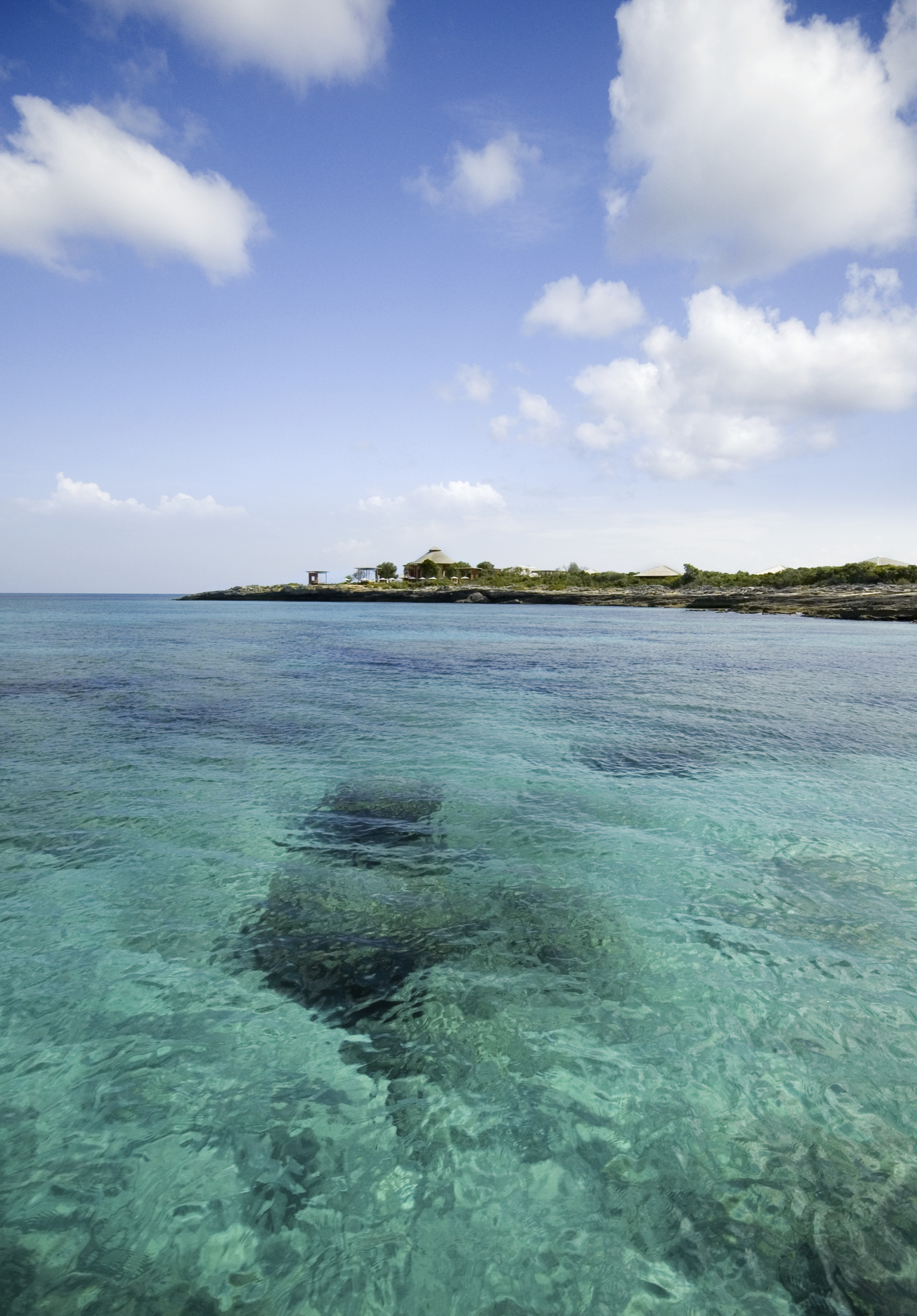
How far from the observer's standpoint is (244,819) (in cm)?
787

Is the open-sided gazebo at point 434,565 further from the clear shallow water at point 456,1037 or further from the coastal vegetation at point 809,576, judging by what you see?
the clear shallow water at point 456,1037

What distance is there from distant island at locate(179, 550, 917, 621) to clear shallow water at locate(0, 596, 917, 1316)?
180 feet

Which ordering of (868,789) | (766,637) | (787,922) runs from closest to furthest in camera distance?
(787,922)
(868,789)
(766,637)

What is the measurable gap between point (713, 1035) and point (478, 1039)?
165 centimetres

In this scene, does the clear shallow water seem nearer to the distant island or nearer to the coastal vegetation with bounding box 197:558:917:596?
the distant island

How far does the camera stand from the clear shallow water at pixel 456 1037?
279 cm

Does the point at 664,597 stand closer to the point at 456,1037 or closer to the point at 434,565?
the point at 434,565

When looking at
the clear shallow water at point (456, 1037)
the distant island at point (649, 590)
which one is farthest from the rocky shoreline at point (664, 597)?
the clear shallow water at point (456, 1037)

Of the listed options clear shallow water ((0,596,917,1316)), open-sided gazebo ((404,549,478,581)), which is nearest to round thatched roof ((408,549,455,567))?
open-sided gazebo ((404,549,478,581))

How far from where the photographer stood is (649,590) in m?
89.7

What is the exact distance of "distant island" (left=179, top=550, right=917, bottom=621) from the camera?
57.8 meters

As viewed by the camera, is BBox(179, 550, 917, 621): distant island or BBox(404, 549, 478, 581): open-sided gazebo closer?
BBox(179, 550, 917, 621): distant island

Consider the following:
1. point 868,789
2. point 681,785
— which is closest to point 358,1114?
point 681,785

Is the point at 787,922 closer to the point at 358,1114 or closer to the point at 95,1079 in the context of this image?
the point at 358,1114
